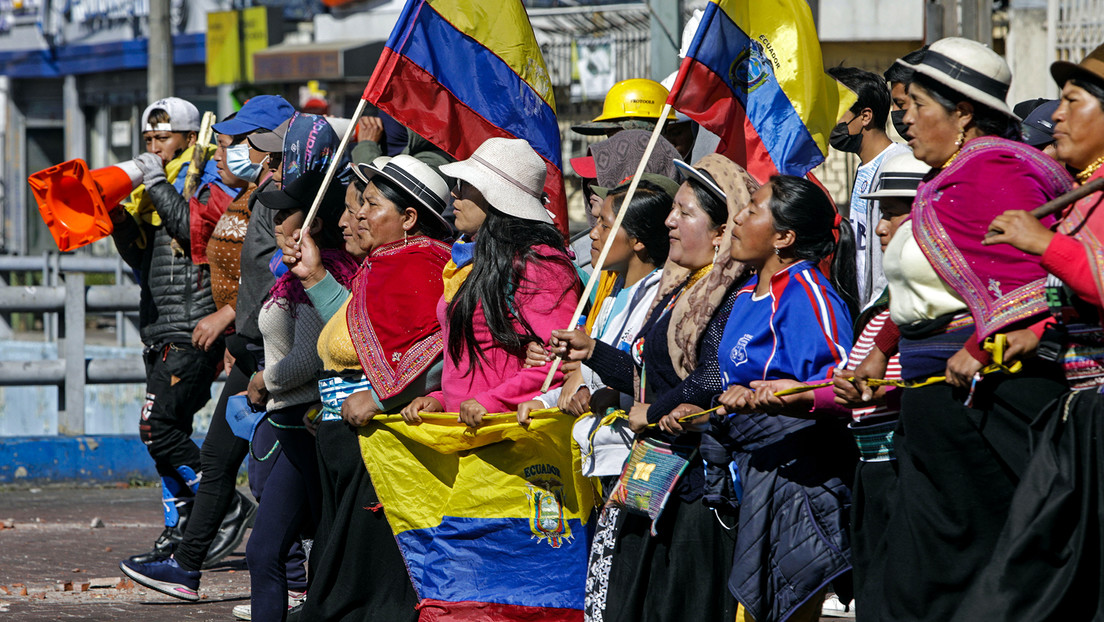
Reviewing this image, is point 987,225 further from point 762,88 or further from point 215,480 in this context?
point 215,480

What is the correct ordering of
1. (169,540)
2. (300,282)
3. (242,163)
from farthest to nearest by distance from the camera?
(169,540), (242,163), (300,282)

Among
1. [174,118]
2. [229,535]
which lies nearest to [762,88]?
[174,118]

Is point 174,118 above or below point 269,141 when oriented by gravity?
above

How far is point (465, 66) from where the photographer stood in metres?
6.76

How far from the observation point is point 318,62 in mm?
25125

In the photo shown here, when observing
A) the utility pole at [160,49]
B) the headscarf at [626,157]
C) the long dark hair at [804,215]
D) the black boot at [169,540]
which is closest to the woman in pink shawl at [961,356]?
the long dark hair at [804,215]

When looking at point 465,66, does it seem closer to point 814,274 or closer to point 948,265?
point 814,274

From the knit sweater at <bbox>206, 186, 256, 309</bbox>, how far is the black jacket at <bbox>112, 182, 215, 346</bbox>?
54 centimetres

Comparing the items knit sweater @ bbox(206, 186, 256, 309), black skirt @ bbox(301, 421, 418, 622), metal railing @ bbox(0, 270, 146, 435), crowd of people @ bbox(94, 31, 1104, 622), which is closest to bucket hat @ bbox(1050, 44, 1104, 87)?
crowd of people @ bbox(94, 31, 1104, 622)

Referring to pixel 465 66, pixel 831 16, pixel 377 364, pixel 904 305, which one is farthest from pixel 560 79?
pixel 904 305

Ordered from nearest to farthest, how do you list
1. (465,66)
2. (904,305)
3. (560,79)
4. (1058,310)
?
A: (1058,310) → (904,305) → (465,66) → (560,79)

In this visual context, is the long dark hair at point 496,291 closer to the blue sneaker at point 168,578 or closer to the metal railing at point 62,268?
the blue sneaker at point 168,578

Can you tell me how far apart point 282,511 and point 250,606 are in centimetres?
76

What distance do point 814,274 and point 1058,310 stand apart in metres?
0.96
